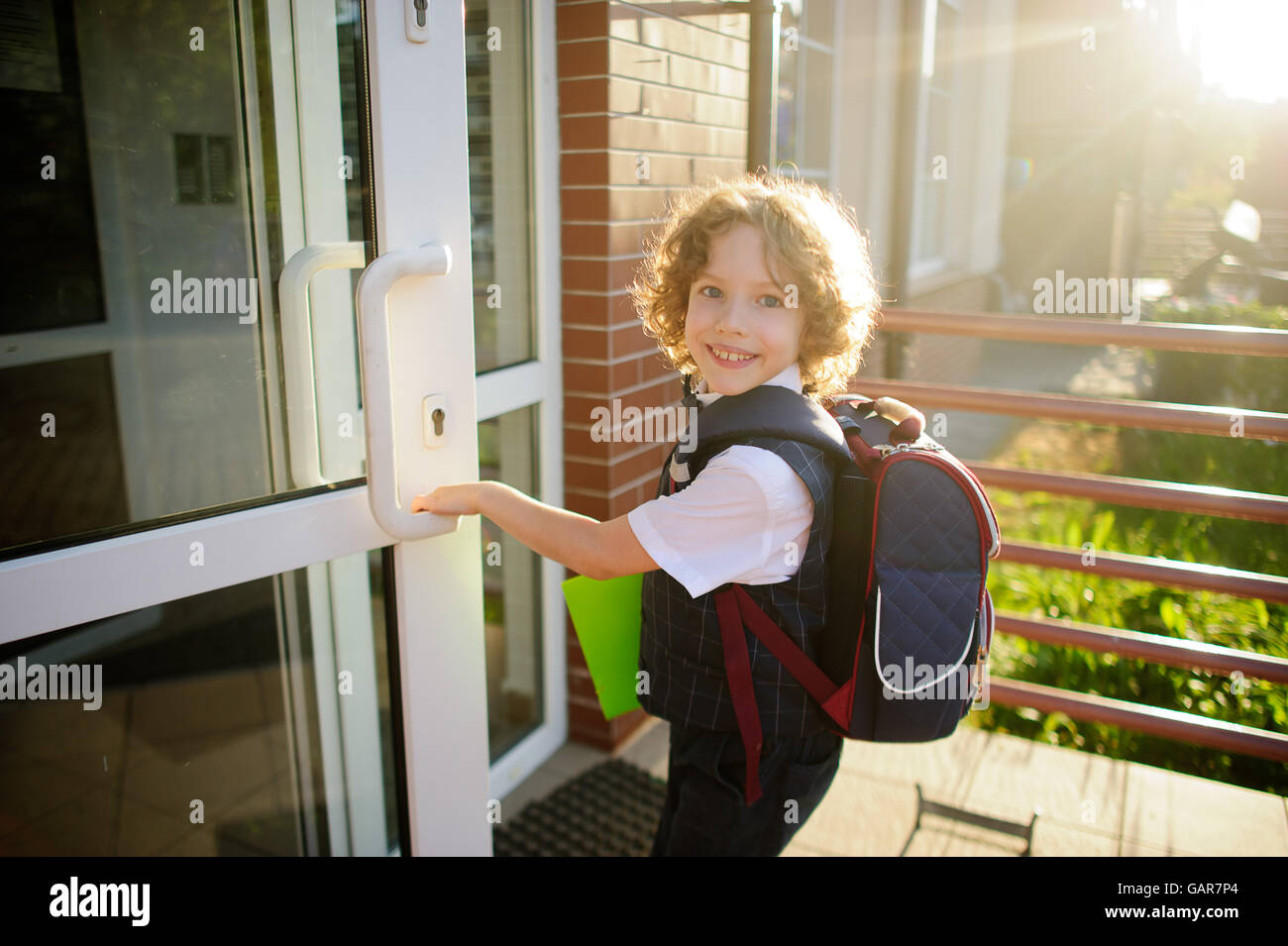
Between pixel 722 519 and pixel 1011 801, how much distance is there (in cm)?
185

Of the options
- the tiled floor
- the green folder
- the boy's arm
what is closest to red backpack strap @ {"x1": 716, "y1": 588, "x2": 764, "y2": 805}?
the boy's arm

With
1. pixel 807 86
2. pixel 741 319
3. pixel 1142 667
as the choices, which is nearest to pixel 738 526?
pixel 741 319

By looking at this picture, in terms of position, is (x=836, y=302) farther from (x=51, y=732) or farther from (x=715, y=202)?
(x=51, y=732)

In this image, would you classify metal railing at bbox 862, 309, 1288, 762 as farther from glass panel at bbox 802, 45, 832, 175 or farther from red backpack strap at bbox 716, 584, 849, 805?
glass panel at bbox 802, 45, 832, 175

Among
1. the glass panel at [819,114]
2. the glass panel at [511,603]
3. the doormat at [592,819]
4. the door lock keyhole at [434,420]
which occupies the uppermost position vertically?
the glass panel at [819,114]

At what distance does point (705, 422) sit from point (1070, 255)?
1271 cm

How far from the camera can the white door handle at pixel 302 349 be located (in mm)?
1587

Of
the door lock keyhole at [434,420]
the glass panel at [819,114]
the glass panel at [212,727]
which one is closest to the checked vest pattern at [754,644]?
the door lock keyhole at [434,420]

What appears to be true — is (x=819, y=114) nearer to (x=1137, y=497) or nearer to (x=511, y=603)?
(x=1137, y=497)

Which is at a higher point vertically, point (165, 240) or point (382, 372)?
point (165, 240)

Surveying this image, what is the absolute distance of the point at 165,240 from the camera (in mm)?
1646

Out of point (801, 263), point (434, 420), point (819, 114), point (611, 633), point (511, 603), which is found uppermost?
point (819, 114)

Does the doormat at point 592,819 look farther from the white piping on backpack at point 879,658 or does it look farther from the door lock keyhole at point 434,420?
the door lock keyhole at point 434,420
